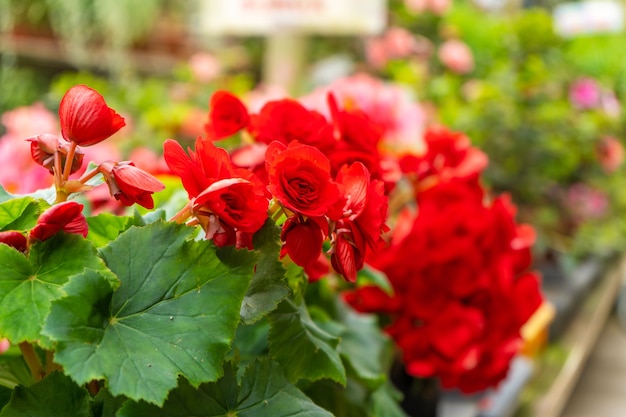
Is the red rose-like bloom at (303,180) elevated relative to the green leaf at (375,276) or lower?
elevated

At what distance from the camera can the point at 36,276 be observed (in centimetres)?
37

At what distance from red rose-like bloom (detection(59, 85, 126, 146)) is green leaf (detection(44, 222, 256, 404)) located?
0.18 ft

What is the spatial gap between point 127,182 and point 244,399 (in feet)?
0.42

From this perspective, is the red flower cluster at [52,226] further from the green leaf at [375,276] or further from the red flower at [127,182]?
the green leaf at [375,276]

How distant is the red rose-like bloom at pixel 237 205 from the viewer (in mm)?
370

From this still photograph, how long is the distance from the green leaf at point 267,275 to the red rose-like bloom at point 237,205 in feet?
0.06

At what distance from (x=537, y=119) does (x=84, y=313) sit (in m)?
2.06

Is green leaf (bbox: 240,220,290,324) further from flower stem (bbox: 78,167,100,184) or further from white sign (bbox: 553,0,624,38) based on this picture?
white sign (bbox: 553,0,624,38)

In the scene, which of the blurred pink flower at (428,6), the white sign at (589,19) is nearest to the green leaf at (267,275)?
the blurred pink flower at (428,6)

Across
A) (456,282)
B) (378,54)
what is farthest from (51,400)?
(378,54)

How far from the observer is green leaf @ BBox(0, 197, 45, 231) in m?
0.40

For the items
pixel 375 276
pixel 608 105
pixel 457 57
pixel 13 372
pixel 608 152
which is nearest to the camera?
pixel 13 372

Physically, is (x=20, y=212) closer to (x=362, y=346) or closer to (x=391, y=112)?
(x=362, y=346)

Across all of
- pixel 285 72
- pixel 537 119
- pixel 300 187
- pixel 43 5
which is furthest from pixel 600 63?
pixel 300 187
